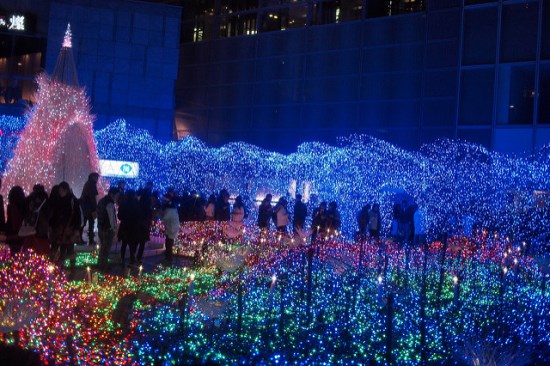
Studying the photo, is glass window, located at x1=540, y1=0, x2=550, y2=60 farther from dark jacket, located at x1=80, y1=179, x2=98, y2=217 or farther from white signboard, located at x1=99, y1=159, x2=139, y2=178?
dark jacket, located at x1=80, y1=179, x2=98, y2=217

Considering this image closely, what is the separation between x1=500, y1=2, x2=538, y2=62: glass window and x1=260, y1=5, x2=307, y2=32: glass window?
10.2 meters

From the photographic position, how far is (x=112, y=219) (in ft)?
44.5

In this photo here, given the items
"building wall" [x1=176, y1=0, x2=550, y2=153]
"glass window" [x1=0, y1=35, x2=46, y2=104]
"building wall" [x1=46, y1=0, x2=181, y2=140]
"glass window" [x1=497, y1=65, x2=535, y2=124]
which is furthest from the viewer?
"glass window" [x1=0, y1=35, x2=46, y2=104]

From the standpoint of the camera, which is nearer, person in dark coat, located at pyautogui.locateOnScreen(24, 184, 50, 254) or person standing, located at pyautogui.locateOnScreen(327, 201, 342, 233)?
person in dark coat, located at pyautogui.locateOnScreen(24, 184, 50, 254)

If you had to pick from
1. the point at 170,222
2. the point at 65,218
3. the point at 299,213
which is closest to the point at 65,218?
the point at 65,218

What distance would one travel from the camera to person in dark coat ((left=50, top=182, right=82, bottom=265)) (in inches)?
478

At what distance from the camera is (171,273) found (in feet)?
40.3

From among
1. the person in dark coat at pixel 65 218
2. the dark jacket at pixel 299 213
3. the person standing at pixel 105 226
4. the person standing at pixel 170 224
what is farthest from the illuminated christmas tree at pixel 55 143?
the dark jacket at pixel 299 213

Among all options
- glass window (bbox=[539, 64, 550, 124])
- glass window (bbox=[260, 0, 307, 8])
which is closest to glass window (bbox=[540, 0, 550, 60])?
glass window (bbox=[539, 64, 550, 124])

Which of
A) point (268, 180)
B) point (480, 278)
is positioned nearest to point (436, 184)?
point (268, 180)

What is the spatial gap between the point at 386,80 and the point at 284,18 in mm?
7077

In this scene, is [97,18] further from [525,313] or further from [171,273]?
[525,313]

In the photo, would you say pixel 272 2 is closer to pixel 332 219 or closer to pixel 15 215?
pixel 332 219

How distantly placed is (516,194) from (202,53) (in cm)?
2373
